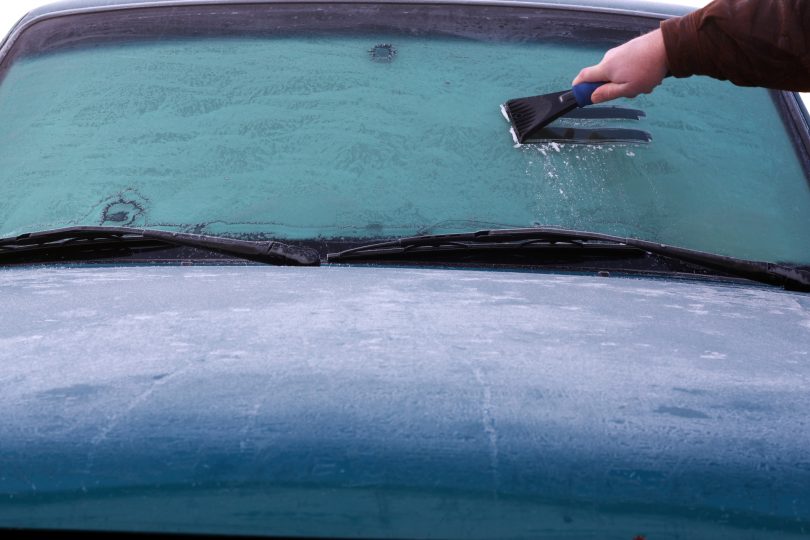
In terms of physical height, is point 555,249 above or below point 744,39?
below

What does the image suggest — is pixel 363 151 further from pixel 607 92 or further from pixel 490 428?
pixel 490 428

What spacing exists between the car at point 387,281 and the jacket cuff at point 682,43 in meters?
0.28

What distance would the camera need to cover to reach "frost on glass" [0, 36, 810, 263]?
95.5 inches

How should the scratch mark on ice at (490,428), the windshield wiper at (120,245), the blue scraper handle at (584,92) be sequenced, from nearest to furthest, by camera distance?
1. the scratch mark on ice at (490,428)
2. the windshield wiper at (120,245)
3. the blue scraper handle at (584,92)

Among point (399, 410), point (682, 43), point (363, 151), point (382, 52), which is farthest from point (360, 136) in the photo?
point (399, 410)

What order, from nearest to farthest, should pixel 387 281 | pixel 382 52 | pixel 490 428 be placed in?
pixel 490 428 → pixel 387 281 → pixel 382 52

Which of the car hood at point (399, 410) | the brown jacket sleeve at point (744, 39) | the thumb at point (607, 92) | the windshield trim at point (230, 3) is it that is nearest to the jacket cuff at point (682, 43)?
the brown jacket sleeve at point (744, 39)

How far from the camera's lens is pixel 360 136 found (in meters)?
2.56

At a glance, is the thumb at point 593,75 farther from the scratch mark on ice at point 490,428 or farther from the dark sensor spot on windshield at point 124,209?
the scratch mark on ice at point 490,428

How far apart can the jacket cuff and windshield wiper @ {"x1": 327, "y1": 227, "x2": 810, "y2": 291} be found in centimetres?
36

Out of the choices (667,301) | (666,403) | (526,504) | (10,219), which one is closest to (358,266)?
(667,301)

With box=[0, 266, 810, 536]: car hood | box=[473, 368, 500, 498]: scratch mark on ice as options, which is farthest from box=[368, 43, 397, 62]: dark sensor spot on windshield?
box=[473, 368, 500, 498]: scratch mark on ice

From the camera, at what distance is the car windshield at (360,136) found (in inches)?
95.7

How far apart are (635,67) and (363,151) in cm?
59
